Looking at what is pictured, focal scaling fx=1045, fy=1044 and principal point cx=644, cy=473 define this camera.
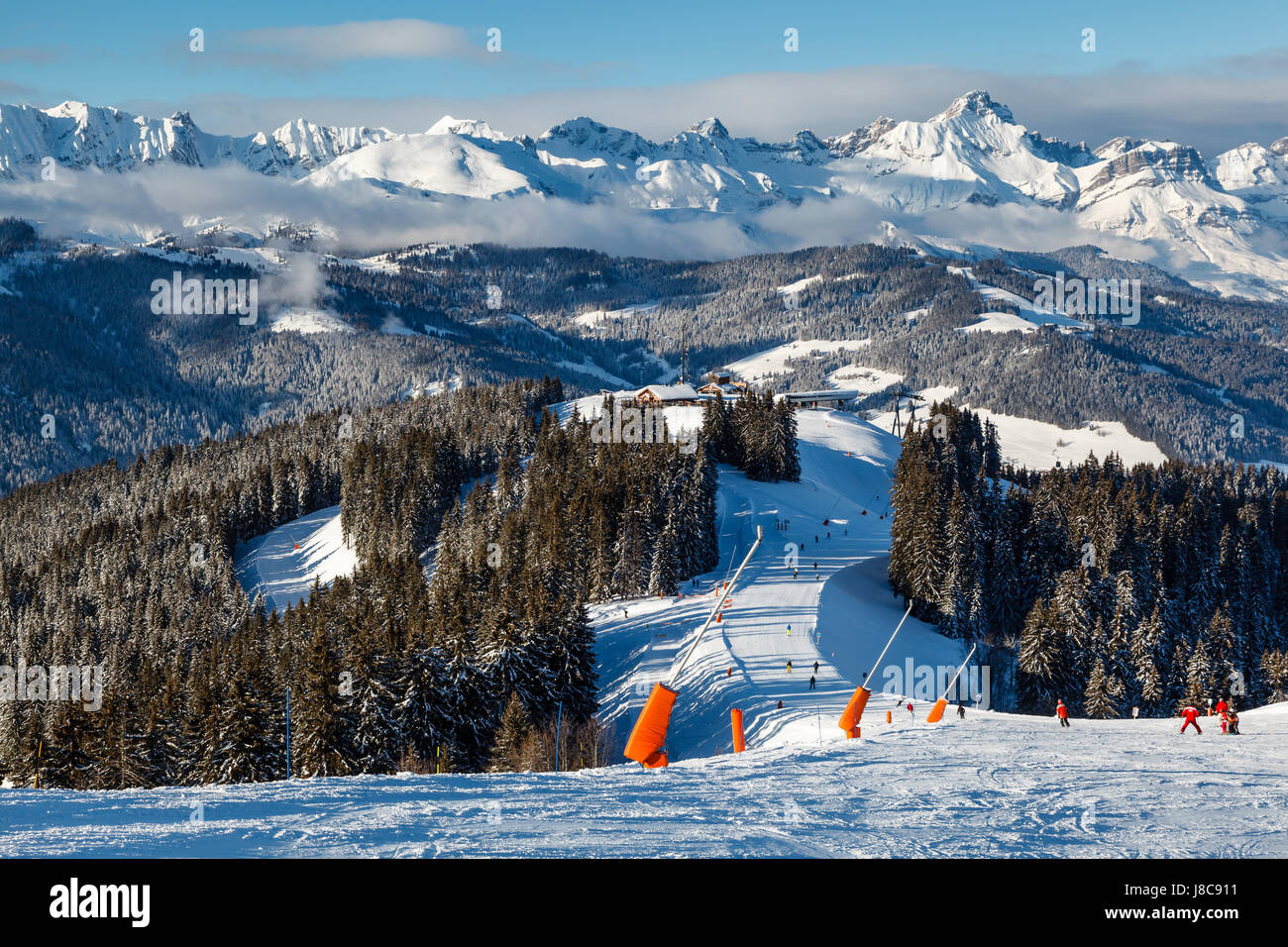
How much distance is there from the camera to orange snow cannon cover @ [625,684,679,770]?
77.8 ft

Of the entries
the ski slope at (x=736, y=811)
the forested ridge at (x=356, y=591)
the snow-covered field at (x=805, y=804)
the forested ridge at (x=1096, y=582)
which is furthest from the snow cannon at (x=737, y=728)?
the forested ridge at (x=1096, y=582)

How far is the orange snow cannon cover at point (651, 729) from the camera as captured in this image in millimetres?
23703

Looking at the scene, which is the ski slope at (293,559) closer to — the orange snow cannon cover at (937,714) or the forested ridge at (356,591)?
the forested ridge at (356,591)

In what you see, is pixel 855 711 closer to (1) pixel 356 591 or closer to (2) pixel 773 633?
(2) pixel 773 633

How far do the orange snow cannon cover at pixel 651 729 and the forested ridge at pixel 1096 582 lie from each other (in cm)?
5239

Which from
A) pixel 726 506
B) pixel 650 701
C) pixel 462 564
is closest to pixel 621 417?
pixel 726 506

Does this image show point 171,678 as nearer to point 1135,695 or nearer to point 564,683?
point 564,683

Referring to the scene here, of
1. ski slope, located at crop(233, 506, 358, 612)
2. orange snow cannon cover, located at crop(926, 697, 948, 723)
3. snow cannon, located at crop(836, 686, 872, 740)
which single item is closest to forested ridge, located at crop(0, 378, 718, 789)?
ski slope, located at crop(233, 506, 358, 612)

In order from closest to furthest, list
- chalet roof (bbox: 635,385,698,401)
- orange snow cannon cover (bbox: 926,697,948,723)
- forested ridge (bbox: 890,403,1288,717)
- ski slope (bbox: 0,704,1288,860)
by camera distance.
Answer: ski slope (bbox: 0,704,1288,860) → orange snow cannon cover (bbox: 926,697,948,723) → forested ridge (bbox: 890,403,1288,717) → chalet roof (bbox: 635,385,698,401)

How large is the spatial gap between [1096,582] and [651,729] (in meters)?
76.5

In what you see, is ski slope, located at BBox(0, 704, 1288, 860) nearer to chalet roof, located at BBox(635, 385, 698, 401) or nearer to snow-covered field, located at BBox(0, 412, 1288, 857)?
snow-covered field, located at BBox(0, 412, 1288, 857)

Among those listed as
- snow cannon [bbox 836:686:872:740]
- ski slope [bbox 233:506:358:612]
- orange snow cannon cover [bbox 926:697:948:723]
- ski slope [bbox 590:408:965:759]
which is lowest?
ski slope [bbox 233:506:358:612]

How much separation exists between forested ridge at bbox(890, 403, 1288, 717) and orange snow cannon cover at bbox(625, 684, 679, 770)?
5239 centimetres
